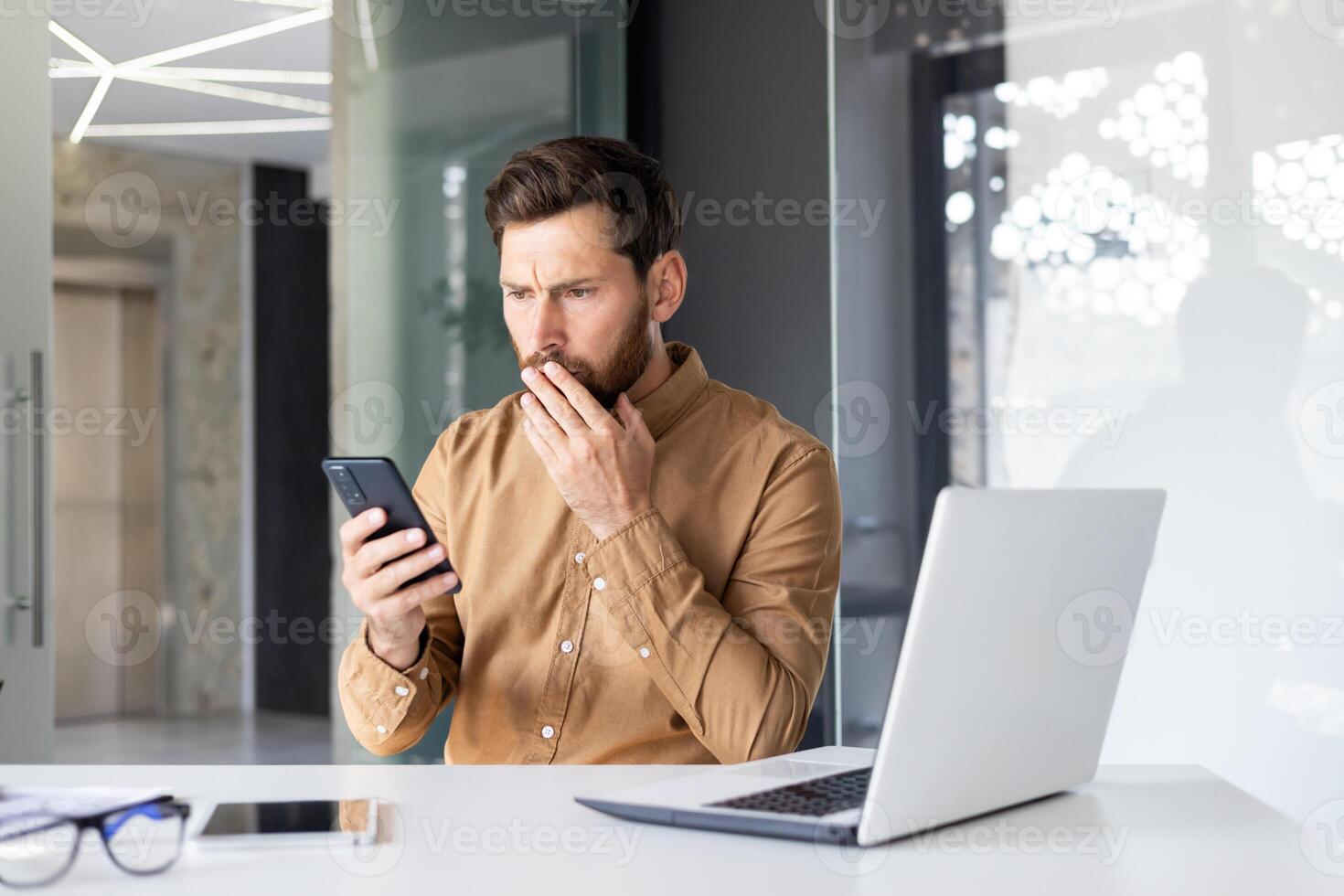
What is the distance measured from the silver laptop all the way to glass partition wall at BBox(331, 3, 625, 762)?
230 cm

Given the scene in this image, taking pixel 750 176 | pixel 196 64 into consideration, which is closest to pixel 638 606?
pixel 750 176

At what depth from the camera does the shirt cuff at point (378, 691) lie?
1573mm

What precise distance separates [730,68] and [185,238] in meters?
3.79

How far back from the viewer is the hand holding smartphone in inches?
54.8

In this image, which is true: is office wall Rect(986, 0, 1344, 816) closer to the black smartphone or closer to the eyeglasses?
the black smartphone

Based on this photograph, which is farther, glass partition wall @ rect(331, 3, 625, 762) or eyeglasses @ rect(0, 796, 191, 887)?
glass partition wall @ rect(331, 3, 625, 762)

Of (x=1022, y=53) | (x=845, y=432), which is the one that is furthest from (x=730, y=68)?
(x=845, y=432)

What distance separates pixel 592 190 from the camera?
68.7 inches

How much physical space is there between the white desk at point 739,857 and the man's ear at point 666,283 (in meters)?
0.81

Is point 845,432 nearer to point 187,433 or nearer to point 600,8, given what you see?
point 600,8

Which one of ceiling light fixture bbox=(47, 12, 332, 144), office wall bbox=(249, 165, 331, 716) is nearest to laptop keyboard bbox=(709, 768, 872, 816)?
ceiling light fixture bbox=(47, 12, 332, 144)

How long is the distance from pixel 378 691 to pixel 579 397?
413 mm

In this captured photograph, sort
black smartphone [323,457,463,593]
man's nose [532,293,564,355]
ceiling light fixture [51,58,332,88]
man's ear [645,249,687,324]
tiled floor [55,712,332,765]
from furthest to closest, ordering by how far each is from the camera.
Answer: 1. tiled floor [55,712,332,765]
2. ceiling light fixture [51,58,332,88]
3. man's ear [645,249,687,324]
4. man's nose [532,293,564,355]
5. black smartphone [323,457,463,593]

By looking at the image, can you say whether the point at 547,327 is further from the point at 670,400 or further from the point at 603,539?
the point at 603,539
